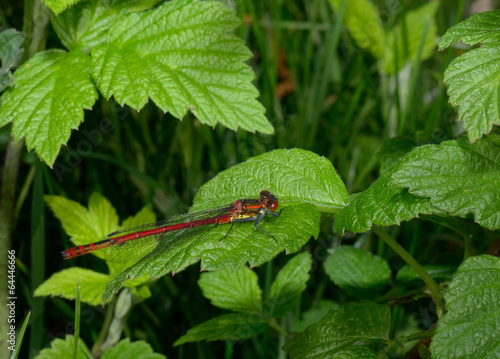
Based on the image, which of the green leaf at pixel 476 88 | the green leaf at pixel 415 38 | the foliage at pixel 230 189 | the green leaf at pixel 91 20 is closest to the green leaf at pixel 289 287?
the foliage at pixel 230 189

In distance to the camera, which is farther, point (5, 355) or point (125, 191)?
point (125, 191)

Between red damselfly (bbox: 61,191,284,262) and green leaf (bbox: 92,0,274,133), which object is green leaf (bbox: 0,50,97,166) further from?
red damselfly (bbox: 61,191,284,262)

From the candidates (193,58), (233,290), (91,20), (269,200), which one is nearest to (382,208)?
(269,200)

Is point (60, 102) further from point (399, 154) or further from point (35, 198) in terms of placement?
point (399, 154)

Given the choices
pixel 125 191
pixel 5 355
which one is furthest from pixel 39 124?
pixel 125 191

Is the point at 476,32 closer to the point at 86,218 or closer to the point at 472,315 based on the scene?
the point at 472,315

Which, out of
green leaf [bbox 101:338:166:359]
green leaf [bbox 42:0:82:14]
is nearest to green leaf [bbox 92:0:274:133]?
green leaf [bbox 42:0:82:14]
